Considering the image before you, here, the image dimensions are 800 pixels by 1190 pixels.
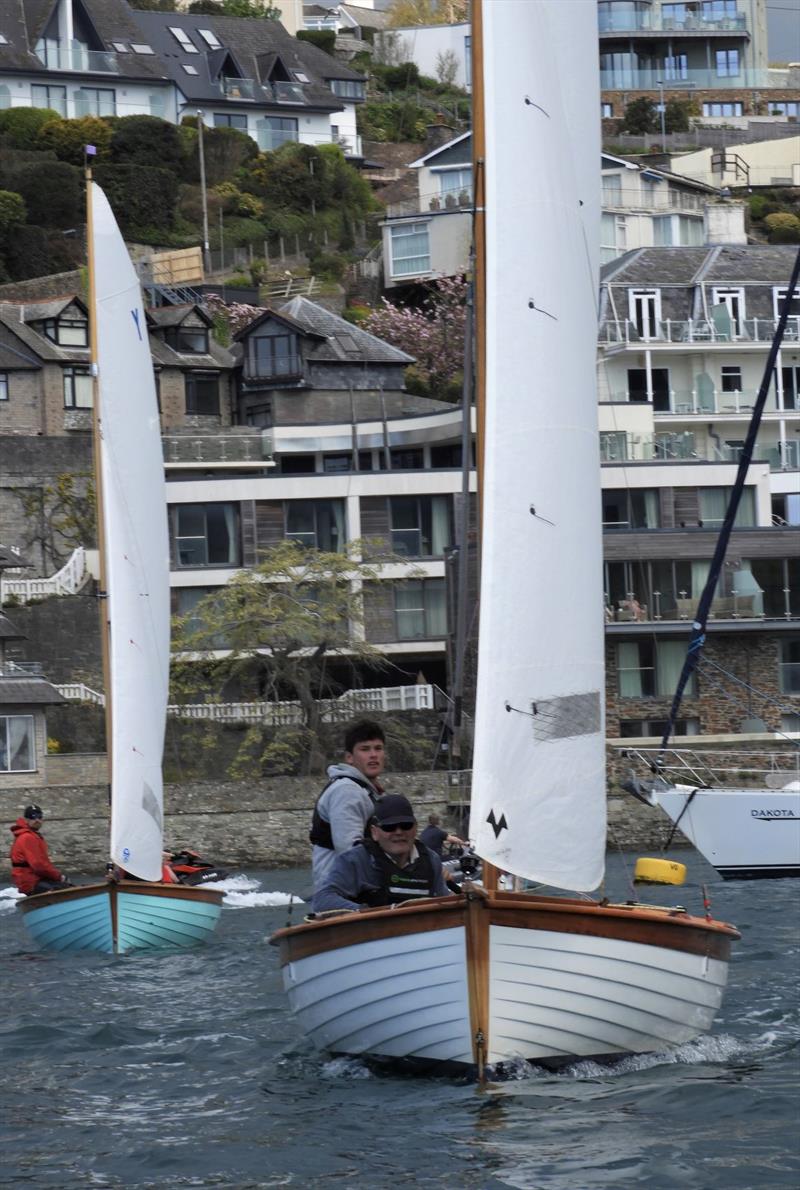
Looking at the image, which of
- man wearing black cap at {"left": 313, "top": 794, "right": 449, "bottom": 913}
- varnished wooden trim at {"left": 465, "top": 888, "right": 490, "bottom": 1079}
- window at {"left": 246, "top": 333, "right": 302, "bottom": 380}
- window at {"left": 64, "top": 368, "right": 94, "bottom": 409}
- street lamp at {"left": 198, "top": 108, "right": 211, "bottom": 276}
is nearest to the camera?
varnished wooden trim at {"left": 465, "top": 888, "right": 490, "bottom": 1079}

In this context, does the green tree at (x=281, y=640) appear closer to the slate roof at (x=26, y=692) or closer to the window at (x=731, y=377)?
the slate roof at (x=26, y=692)

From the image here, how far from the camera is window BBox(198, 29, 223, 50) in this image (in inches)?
3910

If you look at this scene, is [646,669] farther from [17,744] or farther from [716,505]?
[17,744]

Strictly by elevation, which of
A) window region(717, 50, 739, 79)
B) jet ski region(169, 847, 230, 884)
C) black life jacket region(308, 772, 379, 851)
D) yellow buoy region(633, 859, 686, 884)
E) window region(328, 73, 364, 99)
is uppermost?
window region(717, 50, 739, 79)

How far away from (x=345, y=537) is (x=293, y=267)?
3166cm

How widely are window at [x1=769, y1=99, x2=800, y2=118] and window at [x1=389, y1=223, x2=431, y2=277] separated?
40.5 metres

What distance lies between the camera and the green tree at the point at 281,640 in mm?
49000

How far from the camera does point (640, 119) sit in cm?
10950

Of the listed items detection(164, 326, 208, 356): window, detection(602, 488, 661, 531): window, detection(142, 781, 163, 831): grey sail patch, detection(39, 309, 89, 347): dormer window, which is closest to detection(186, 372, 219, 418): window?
detection(164, 326, 208, 356): window

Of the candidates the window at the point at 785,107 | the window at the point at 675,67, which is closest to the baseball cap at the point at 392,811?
the window at the point at 675,67

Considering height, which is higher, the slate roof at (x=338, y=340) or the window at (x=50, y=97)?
the window at (x=50, y=97)

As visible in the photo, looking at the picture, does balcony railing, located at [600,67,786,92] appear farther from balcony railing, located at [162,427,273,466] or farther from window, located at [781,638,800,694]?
window, located at [781,638,800,694]

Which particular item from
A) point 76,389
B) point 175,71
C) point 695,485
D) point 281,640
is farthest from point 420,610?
point 175,71

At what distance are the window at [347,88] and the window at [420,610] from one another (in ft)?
169
